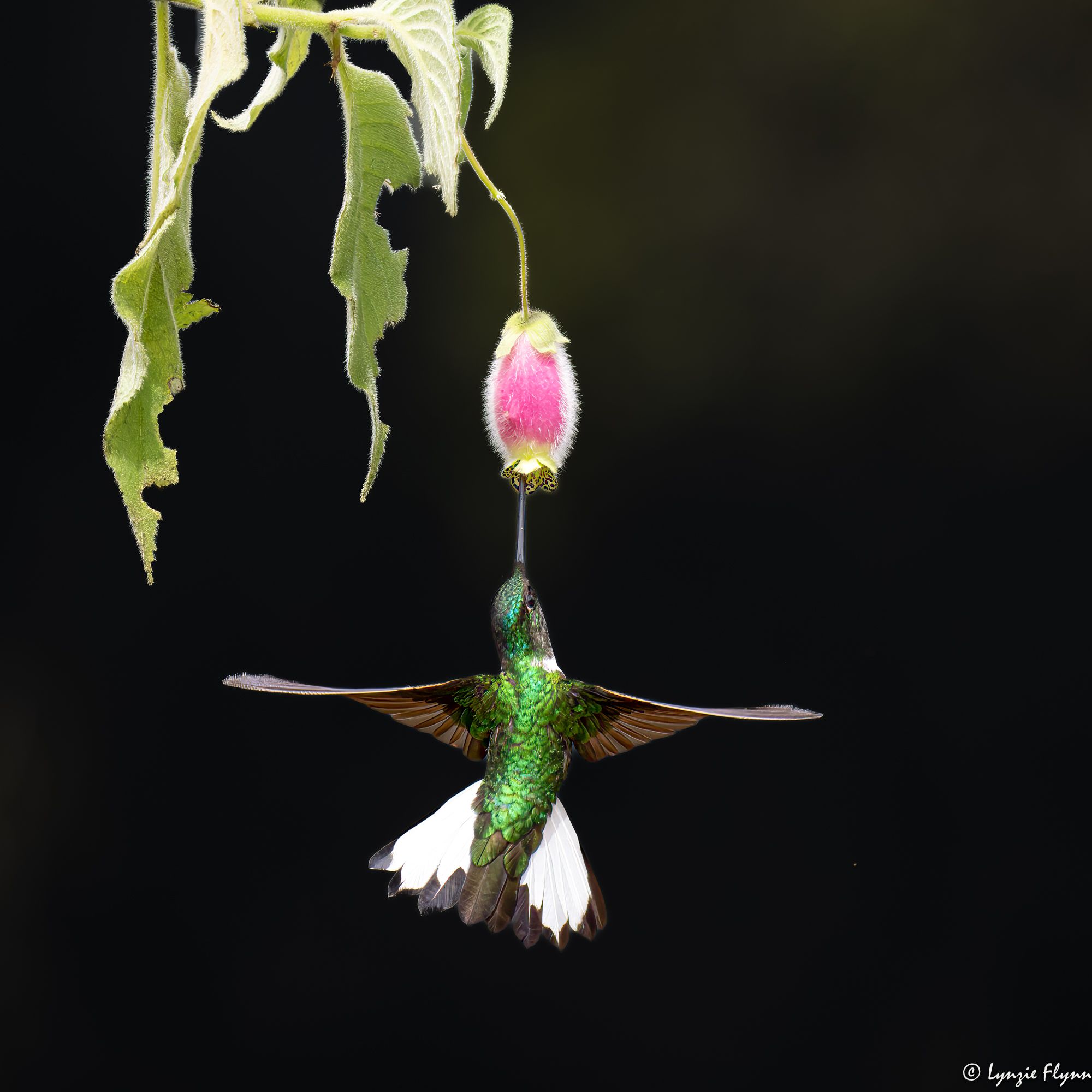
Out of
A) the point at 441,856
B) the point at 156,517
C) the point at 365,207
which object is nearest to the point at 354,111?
the point at 365,207

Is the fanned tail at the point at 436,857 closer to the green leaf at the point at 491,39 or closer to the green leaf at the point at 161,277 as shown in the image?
the green leaf at the point at 161,277

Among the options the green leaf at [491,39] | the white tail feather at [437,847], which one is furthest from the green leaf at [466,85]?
the white tail feather at [437,847]

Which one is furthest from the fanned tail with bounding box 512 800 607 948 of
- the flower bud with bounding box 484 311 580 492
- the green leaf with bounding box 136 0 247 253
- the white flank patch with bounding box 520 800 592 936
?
the green leaf with bounding box 136 0 247 253

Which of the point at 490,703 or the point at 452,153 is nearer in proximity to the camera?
the point at 452,153

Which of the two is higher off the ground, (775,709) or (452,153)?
(452,153)

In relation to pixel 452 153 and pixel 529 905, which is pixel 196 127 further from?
pixel 529 905

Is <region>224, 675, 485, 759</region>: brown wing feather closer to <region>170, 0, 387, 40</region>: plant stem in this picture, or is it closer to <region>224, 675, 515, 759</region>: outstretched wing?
<region>224, 675, 515, 759</region>: outstretched wing
